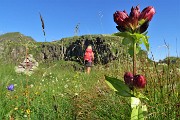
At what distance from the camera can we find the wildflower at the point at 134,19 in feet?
5.82

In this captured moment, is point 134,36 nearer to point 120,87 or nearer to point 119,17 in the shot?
point 119,17

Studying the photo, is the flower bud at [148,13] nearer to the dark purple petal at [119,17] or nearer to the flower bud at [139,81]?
the dark purple petal at [119,17]

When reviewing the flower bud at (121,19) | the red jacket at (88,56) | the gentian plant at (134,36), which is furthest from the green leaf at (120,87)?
the red jacket at (88,56)

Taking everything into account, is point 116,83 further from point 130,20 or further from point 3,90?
point 3,90

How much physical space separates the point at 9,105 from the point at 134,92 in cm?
298

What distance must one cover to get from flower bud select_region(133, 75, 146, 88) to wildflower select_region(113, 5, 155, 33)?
0.85 ft

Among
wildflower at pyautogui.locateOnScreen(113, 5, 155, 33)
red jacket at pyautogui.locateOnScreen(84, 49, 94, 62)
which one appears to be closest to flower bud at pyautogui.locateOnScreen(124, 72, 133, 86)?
wildflower at pyautogui.locateOnScreen(113, 5, 155, 33)

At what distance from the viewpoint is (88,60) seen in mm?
12258

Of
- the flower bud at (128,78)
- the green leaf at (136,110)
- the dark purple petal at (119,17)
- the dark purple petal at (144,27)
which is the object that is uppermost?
the dark purple petal at (119,17)

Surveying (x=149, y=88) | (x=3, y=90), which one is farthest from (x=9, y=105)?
(x=149, y=88)

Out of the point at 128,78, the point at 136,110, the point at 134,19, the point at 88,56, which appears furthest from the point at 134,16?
the point at 88,56

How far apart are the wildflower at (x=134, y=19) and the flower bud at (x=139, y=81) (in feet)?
0.85

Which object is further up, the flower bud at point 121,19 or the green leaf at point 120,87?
the flower bud at point 121,19

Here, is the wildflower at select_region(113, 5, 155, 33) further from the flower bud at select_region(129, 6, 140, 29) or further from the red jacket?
the red jacket
